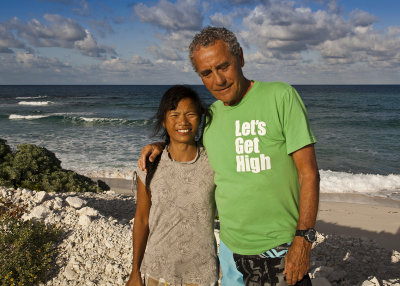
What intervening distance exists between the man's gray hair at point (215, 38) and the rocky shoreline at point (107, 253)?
108 inches

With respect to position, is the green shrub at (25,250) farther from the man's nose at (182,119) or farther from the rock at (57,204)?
the man's nose at (182,119)

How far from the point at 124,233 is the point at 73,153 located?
45.2 feet

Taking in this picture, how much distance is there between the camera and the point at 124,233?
463 cm

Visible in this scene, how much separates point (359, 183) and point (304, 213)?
11.7 metres

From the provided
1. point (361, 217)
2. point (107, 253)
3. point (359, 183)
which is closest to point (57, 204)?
point (107, 253)

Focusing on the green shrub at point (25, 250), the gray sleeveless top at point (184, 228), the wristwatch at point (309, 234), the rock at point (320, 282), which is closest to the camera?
the wristwatch at point (309, 234)

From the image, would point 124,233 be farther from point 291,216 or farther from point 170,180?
point 291,216

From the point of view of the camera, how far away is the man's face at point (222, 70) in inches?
81.9

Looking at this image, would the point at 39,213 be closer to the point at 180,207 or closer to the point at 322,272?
the point at 180,207

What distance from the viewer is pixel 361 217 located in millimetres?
8953

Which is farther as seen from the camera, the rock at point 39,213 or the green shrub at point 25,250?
the rock at point 39,213

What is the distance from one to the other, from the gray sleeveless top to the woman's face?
0.57ft

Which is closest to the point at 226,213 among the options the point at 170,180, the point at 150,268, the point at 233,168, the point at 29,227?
the point at 233,168

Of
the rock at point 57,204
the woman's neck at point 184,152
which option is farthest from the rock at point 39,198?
the woman's neck at point 184,152
